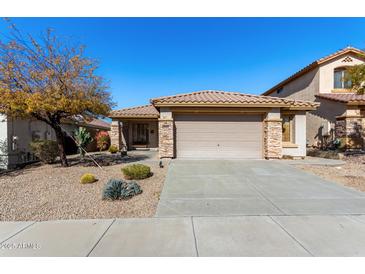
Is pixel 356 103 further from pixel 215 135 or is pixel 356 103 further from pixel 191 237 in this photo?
pixel 191 237

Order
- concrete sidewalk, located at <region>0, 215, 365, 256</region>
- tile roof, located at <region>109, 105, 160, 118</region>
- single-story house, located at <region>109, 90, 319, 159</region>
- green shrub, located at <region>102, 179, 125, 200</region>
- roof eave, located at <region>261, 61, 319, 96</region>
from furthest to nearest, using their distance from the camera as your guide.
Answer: tile roof, located at <region>109, 105, 160, 118</region>
roof eave, located at <region>261, 61, 319, 96</region>
single-story house, located at <region>109, 90, 319, 159</region>
green shrub, located at <region>102, 179, 125, 200</region>
concrete sidewalk, located at <region>0, 215, 365, 256</region>

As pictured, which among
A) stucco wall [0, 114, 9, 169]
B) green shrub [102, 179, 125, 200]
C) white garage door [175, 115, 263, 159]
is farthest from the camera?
white garage door [175, 115, 263, 159]

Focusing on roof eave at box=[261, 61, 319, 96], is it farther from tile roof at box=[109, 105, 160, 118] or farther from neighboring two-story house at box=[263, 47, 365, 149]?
tile roof at box=[109, 105, 160, 118]

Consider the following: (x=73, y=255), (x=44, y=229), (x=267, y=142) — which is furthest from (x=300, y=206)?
(x=267, y=142)

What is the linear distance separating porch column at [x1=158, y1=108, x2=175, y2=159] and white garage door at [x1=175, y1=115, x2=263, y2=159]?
0.46 metres

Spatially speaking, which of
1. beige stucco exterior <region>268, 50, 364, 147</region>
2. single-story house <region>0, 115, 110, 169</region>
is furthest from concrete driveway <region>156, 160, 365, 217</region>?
beige stucco exterior <region>268, 50, 364, 147</region>

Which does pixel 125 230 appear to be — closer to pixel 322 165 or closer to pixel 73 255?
pixel 73 255

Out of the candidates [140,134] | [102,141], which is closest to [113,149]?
[102,141]

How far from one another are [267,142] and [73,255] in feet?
33.1

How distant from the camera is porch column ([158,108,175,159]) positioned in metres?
10.3

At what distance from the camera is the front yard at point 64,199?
4090 mm

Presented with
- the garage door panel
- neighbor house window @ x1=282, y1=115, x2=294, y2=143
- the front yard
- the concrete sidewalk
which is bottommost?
the concrete sidewalk

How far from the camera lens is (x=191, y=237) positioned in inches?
124

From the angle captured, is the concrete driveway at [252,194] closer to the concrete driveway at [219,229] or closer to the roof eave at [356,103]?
the concrete driveway at [219,229]
